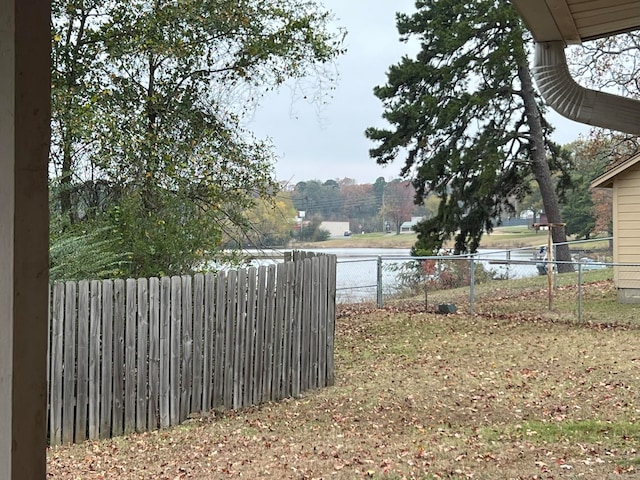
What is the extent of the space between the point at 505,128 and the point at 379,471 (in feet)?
61.4

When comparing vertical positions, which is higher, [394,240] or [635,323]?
[394,240]

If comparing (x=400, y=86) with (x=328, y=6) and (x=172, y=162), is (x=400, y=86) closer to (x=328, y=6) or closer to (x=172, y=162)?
(x=328, y=6)

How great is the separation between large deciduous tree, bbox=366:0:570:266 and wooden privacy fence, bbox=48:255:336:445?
13.8 metres

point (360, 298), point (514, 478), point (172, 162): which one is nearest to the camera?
point (514, 478)

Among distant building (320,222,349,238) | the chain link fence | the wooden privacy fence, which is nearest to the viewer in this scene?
the wooden privacy fence

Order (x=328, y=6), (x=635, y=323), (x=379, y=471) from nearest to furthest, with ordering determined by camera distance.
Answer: (x=379, y=471), (x=328, y=6), (x=635, y=323)

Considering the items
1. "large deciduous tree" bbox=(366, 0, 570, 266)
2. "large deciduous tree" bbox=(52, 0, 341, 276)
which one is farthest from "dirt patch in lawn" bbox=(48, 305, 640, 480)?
"large deciduous tree" bbox=(366, 0, 570, 266)

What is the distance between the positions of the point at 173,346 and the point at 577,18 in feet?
14.1

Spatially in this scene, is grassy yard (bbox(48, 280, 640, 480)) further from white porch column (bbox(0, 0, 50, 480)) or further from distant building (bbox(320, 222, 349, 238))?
distant building (bbox(320, 222, 349, 238))

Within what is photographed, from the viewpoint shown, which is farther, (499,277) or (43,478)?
(499,277)

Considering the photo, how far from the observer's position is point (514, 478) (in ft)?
13.2

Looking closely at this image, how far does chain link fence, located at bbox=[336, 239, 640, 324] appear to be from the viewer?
13164 millimetres

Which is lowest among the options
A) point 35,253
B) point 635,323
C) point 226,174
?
point 635,323

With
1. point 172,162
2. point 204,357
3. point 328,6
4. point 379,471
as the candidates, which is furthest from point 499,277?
point 379,471
